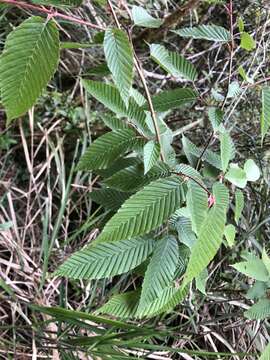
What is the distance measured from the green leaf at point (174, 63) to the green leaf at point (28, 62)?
0.32 meters

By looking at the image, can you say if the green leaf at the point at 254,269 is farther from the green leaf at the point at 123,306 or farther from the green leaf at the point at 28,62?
the green leaf at the point at 28,62

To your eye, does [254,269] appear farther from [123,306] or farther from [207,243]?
[207,243]

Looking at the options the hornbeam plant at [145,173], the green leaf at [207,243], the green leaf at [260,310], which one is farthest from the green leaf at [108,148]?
the green leaf at [260,310]

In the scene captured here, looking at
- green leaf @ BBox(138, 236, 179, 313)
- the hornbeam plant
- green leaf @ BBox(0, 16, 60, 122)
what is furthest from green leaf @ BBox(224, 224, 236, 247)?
green leaf @ BBox(0, 16, 60, 122)

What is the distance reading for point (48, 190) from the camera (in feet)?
4.40

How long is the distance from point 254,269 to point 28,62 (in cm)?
65

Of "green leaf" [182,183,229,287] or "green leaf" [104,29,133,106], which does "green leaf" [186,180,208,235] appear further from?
"green leaf" [104,29,133,106]

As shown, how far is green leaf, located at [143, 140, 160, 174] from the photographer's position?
74 cm

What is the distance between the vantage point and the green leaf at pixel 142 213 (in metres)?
0.62

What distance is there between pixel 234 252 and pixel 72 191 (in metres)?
0.45

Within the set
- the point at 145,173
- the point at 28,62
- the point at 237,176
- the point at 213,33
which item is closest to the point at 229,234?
the point at 237,176

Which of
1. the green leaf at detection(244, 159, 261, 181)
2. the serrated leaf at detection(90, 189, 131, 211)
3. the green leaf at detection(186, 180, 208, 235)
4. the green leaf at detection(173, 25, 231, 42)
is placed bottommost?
the serrated leaf at detection(90, 189, 131, 211)

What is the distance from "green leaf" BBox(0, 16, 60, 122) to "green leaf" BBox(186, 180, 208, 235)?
253mm

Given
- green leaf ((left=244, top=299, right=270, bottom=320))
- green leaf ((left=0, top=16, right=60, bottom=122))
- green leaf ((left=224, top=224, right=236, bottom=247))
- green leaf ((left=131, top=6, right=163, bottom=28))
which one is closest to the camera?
green leaf ((left=0, top=16, right=60, bottom=122))
